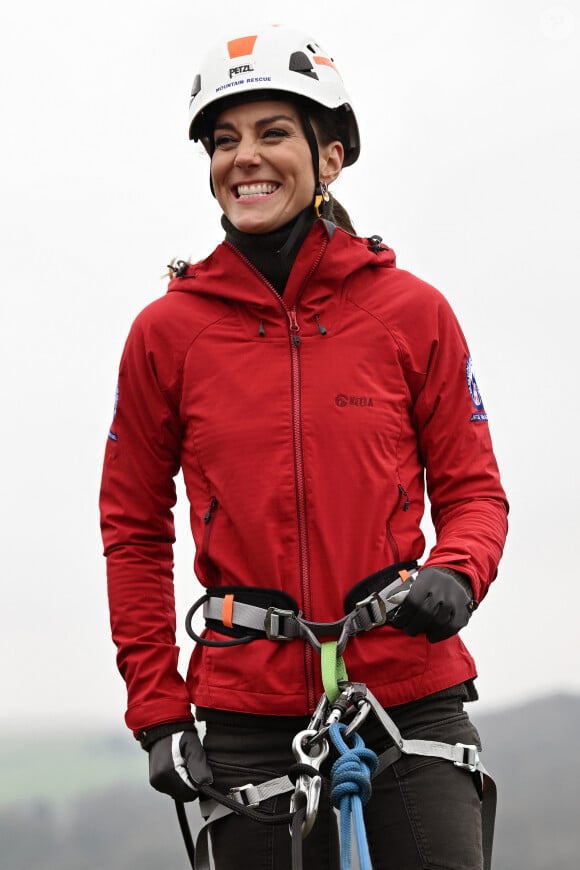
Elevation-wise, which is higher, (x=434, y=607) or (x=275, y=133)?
(x=275, y=133)

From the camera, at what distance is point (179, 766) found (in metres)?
2.83

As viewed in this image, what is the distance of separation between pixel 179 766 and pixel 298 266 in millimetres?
1098

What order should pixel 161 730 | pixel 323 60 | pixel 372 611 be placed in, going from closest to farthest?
1. pixel 372 611
2. pixel 161 730
3. pixel 323 60

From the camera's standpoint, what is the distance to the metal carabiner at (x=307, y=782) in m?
2.56

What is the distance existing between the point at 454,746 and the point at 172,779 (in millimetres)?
588

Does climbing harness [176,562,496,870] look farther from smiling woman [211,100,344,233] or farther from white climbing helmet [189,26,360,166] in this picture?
white climbing helmet [189,26,360,166]

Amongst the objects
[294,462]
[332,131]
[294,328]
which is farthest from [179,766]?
[332,131]

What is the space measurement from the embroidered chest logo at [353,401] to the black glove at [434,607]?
0.39 m

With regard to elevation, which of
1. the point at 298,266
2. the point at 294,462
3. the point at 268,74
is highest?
the point at 268,74

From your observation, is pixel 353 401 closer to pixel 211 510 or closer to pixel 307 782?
pixel 211 510

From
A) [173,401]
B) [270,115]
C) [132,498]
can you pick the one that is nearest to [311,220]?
[270,115]

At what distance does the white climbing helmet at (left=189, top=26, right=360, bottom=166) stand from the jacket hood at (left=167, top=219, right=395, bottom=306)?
329 millimetres

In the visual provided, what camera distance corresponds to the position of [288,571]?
9.07 feet

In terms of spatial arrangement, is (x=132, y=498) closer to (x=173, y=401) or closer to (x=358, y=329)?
(x=173, y=401)
